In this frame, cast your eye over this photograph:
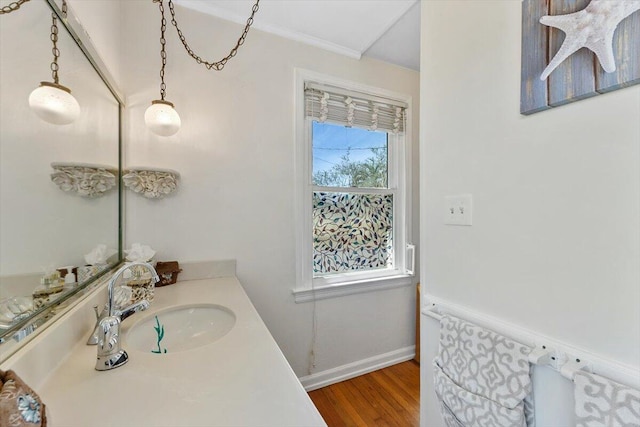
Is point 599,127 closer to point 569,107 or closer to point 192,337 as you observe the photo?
point 569,107

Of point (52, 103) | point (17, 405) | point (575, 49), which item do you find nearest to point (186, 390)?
point (17, 405)

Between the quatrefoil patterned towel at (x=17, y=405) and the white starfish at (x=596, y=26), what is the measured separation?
1.37m

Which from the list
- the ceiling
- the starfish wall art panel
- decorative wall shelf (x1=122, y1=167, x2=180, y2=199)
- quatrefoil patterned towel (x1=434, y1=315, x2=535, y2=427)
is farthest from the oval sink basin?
the ceiling

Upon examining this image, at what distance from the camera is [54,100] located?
70 centimetres

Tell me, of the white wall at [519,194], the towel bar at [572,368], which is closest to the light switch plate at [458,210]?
the white wall at [519,194]

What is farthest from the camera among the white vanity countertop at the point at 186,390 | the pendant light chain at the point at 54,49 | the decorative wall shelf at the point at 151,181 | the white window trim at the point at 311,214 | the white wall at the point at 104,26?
the white window trim at the point at 311,214

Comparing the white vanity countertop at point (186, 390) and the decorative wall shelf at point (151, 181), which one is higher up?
the decorative wall shelf at point (151, 181)

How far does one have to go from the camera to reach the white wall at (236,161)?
4.86ft

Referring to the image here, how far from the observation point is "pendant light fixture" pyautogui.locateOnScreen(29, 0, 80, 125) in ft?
2.19

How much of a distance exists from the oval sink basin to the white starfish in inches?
53.9

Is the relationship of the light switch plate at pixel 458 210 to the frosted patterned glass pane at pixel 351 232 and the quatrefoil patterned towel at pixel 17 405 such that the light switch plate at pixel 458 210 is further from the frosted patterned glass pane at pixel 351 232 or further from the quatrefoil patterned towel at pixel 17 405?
the quatrefoil patterned towel at pixel 17 405

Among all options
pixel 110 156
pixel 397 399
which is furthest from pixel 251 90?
pixel 397 399

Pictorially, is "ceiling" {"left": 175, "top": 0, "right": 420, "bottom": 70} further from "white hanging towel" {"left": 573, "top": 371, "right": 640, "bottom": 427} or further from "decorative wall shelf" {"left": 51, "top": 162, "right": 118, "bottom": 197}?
"white hanging towel" {"left": 573, "top": 371, "right": 640, "bottom": 427}

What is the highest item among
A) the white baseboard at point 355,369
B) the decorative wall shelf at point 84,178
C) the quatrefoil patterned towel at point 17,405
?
the decorative wall shelf at point 84,178
